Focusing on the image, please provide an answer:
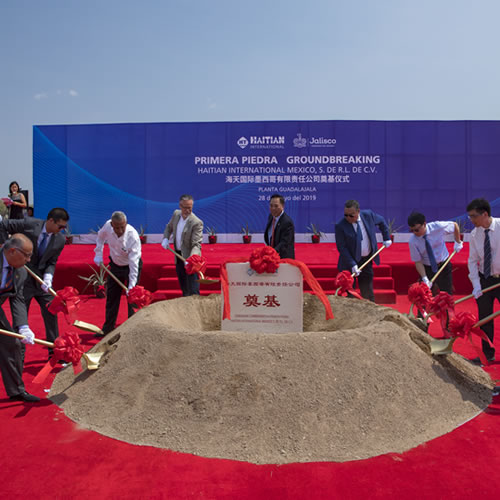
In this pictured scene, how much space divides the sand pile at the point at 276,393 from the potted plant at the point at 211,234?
9.40 meters

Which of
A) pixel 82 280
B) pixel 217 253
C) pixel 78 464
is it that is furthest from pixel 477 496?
pixel 217 253

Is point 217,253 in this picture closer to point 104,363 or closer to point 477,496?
point 104,363

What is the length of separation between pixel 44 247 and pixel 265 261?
84.8 inches

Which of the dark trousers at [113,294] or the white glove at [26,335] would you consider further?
the dark trousers at [113,294]

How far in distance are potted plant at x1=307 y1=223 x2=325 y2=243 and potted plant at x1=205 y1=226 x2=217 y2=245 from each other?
2785 millimetres

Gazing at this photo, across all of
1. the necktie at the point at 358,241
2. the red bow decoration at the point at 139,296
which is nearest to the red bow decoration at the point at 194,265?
the red bow decoration at the point at 139,296

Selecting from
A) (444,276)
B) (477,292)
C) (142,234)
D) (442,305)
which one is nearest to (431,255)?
(444,276)

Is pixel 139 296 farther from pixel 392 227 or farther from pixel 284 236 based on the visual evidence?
pixel 392 227

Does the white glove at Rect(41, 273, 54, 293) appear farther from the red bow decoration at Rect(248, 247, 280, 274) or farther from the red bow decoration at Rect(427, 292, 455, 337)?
the red bow decoration at Rect(427, 292, 455, 337)

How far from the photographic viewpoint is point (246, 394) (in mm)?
2881

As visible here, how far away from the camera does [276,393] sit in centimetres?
287

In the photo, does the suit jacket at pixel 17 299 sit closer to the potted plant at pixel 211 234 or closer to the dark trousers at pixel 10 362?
the dark trousers at pixel 10 362

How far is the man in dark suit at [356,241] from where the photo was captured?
495 cm

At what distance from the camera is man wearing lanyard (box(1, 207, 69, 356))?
4.30 metres
